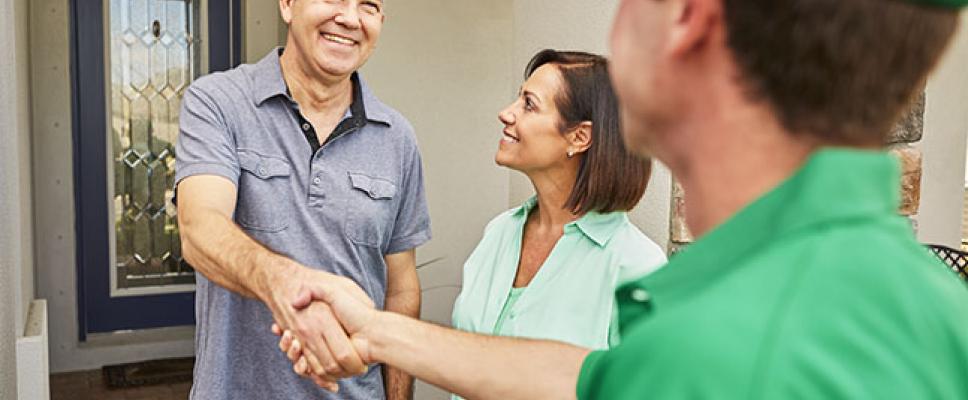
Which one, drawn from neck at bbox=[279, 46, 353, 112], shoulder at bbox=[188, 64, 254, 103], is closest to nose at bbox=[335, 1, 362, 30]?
neck at bbox=[279, 46, 353, 112]

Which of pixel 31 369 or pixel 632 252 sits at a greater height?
pixel 632 252

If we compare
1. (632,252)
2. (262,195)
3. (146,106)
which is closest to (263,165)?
(262,195)

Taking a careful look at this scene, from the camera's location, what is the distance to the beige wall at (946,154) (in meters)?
2.44

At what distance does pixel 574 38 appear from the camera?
90.3 inches

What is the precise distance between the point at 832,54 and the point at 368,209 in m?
1.34

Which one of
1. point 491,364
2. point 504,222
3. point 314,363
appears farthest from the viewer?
point 504,222

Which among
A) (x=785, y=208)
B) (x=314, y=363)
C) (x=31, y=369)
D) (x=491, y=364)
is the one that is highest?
(x=785, y=208)

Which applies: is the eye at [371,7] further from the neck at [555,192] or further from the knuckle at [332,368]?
the knuckle at [332,368]

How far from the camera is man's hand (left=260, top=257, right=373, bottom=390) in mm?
1429

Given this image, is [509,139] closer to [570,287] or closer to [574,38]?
[570,287]

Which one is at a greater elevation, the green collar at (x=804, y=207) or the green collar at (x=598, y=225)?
the green collar at (x=804, y=207)

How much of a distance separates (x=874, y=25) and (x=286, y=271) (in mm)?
1099

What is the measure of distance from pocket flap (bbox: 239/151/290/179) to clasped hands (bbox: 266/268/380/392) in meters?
0.33

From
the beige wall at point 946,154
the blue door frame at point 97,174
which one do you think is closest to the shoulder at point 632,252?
the beige wall at point 946,154
